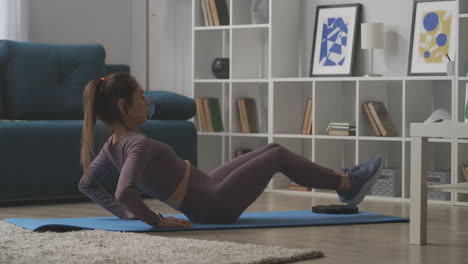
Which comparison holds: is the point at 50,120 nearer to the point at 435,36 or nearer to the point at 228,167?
the point at 228,167

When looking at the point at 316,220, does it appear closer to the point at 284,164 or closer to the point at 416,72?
the point at 284,164

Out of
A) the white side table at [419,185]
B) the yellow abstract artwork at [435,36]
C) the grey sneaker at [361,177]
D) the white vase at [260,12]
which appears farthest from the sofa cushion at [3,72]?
the white side table at [419,185]

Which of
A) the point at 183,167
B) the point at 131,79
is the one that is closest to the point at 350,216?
the point at 183,167

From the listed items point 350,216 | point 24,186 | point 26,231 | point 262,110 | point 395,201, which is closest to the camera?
point 26,231

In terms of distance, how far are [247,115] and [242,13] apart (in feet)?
2.43

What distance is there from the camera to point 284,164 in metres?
3.72

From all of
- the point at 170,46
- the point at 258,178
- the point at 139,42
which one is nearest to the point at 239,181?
the point at 258,178

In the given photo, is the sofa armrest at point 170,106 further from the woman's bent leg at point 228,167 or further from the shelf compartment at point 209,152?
the woman's bent leg at point 228,167

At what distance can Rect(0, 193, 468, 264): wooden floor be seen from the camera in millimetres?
2910

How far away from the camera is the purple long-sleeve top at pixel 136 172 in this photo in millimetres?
3287

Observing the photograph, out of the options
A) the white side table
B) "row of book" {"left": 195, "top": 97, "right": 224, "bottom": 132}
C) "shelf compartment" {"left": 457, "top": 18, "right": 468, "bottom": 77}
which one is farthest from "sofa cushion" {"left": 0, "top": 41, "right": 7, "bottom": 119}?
the white side table

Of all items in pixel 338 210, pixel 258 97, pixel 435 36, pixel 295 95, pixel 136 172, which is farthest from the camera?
pixel 258 97

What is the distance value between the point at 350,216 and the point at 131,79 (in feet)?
4.27

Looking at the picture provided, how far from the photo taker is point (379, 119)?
17.8 ft
